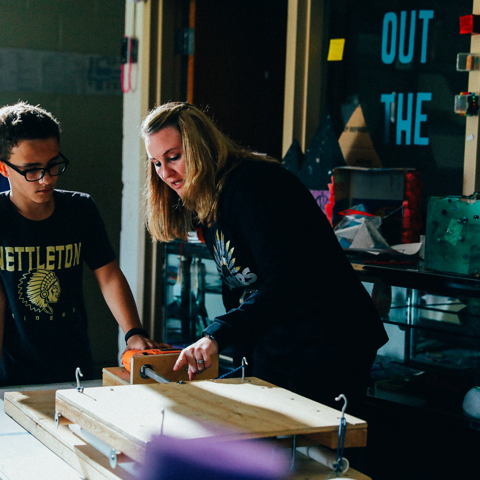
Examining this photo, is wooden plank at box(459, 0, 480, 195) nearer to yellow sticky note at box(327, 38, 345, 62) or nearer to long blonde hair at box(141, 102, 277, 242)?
yellow sticky note at box(327, 38, 345, 62)

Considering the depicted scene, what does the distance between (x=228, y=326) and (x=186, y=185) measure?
37 centimetres

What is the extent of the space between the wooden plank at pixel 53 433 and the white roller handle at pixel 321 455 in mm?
309

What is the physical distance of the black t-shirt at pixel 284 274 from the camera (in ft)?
4.79

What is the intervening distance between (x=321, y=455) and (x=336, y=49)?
2.14 metres

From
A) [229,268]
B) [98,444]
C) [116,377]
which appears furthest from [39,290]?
[98,444]

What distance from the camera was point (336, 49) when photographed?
293 cm

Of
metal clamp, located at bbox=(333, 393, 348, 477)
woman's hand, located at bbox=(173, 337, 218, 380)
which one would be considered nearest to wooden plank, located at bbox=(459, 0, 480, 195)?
woman's hand, located at bbox=(173, 337, 218, 380)

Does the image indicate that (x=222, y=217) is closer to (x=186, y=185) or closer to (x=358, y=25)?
(x=186, y=185)

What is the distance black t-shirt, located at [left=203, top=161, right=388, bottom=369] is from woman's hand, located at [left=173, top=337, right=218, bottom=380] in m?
0.05

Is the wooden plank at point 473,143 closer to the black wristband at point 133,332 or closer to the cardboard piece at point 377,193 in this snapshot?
the cardboard piece at point 377,193

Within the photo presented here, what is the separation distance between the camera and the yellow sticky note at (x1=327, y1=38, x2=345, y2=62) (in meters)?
2.91

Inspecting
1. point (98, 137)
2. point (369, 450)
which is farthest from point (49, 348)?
point (98, 137)

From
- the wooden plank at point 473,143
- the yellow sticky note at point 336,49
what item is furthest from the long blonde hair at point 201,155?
the yellow sticky note at point 336,49

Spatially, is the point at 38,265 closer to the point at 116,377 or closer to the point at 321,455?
the point at 116,377
